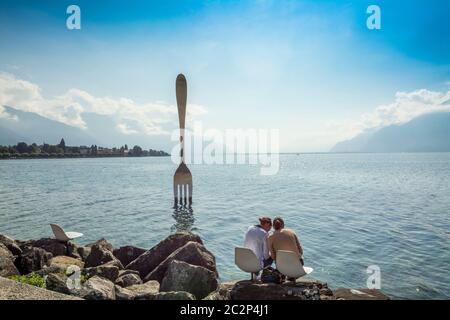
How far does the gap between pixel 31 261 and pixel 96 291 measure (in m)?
4.99

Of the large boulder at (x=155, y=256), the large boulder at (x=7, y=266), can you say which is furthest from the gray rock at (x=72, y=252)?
the large boulder at (x=7, y=266)

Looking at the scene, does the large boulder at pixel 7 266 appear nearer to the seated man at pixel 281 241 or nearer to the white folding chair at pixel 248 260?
the white folding chair at pixel 248 260

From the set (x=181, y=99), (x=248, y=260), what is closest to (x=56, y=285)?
(x=248, y=260)

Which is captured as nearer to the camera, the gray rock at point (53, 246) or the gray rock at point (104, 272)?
the gray rock at point (104, 272)

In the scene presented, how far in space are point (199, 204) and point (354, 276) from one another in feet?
73.4

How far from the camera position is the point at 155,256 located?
12.0 metres

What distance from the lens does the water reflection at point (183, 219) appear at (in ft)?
72.1

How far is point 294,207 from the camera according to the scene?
101ft

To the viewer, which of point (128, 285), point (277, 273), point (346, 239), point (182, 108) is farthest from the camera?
point (182, 108)

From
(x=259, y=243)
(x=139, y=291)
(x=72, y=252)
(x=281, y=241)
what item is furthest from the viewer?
(x=72, y=252)

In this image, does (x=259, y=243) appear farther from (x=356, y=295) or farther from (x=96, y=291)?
(x=96, y=291)

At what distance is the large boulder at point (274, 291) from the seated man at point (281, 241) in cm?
70
